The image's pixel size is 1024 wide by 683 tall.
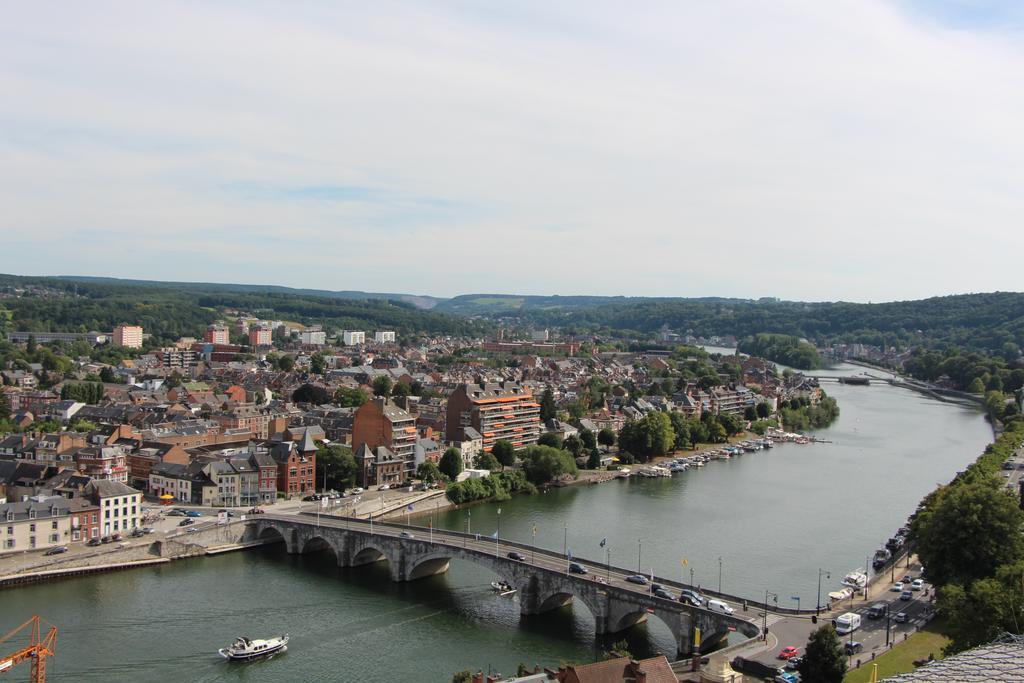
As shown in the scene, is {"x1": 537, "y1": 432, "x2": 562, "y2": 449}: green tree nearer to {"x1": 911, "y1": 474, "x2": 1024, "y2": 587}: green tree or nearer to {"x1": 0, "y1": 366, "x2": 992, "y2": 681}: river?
{"x1": 0, "y1": 366, "x2": 992, "y2": 681}: river

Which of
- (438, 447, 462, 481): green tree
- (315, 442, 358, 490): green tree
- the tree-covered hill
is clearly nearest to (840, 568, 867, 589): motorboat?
(438, 447, 462, 481): green tree

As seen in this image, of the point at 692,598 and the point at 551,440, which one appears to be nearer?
the point at 692,598

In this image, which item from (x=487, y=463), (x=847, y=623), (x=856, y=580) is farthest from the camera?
(x=487, y=463)

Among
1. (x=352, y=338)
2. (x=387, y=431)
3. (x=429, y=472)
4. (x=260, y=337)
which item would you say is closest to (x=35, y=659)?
(x=429, y=472)

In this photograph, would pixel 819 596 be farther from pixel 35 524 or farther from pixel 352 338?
pixel 352 338

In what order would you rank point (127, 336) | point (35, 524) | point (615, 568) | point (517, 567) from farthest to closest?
point (127, 336)
point (35, 524)
point (615, 568)
point (517, 567)
